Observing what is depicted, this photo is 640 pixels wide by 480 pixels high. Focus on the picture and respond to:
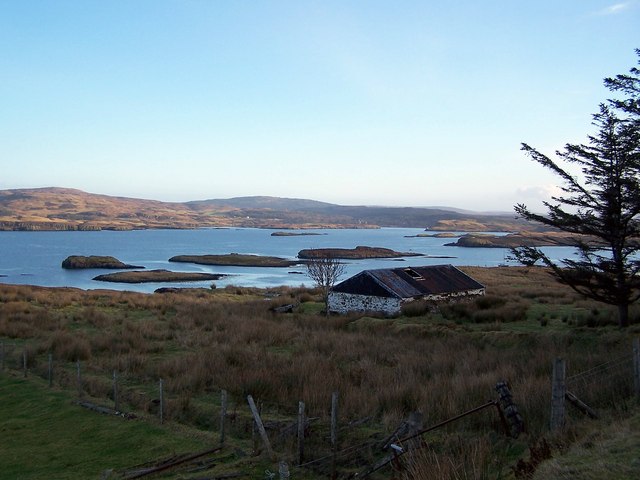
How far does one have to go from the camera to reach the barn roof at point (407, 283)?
30672mm

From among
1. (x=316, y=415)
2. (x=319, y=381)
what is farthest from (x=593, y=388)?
(x=319, y=381)

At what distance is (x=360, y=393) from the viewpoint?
12.1 meters

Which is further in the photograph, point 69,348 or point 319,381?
point 69,348

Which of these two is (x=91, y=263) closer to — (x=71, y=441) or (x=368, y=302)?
(x=368, y=302)

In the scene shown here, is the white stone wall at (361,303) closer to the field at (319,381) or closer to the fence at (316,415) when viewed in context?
the field at (319,381)

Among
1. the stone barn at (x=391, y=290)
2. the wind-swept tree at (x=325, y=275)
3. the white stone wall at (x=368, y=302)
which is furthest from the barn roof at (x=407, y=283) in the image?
the wind-swept tree at (x=325, y=275)

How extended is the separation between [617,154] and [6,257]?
93049 mm

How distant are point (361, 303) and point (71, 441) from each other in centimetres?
2138

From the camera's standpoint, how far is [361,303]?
31.0 m

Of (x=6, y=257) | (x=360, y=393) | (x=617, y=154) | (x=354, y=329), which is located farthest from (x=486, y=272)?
(x=6, y=257)

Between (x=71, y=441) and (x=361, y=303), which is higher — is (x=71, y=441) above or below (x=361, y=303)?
above

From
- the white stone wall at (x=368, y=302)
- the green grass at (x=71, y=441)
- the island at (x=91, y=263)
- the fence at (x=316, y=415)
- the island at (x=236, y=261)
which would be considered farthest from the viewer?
the island at (x=236, y=261)

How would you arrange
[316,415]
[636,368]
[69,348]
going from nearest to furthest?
[636,368] → [316,415] → [69,348]

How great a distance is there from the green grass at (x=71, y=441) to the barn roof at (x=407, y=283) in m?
19.7
